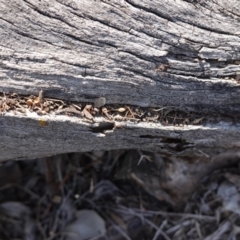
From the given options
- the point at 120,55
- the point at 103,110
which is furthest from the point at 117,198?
the point at 120,55

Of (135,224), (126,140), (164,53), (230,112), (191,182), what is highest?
(164,53)

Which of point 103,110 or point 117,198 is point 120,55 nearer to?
point 103,110

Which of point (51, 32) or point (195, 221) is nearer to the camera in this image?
point (51, 32)

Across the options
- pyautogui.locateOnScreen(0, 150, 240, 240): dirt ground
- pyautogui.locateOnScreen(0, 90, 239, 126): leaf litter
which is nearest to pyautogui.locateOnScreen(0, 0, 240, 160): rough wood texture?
pyautogui.locateOnScreen(0, 90, 239, 126): leaf litter

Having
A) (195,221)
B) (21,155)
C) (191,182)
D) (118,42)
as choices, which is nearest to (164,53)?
(118,42)

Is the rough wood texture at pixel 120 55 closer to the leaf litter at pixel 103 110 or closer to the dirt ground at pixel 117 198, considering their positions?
the leaf litter at pixel 103 110

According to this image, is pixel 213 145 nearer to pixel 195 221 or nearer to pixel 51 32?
pixel 195 221

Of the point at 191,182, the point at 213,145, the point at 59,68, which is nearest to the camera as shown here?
the point at 59,68

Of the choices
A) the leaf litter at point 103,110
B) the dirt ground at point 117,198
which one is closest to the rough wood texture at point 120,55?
the leaf litter at point 103,110
